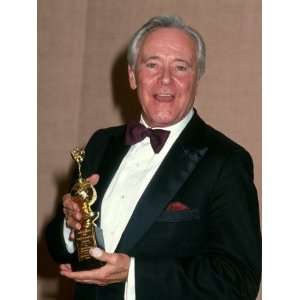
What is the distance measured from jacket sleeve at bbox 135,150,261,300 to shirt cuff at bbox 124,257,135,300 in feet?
0.04

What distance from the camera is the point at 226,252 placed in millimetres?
1768

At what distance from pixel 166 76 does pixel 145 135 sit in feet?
0.69

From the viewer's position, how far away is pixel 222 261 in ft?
5.76

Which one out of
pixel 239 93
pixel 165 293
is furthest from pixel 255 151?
pixel 165 293

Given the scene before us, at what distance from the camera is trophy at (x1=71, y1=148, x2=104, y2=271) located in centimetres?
179

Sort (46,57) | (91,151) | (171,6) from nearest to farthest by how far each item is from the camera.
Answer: (91,151), (171,6), (46,57)

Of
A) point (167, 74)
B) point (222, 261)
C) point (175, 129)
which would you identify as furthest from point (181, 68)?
point (222, 261)

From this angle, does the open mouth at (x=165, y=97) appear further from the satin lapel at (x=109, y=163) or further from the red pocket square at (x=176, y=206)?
the red pocket square at (x=176, y=206)

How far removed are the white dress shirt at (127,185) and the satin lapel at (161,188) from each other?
5cm

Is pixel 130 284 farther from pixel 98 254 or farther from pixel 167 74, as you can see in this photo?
pixel 167 74

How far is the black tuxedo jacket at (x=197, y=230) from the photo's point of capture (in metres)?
1.74
